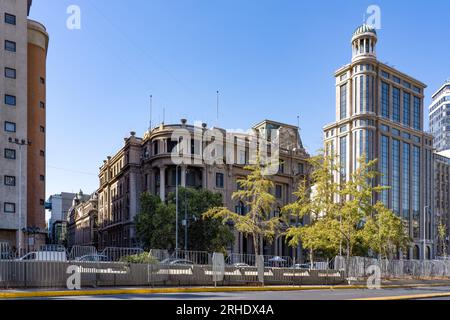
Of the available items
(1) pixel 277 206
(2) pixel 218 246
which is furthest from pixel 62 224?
(2) pixel 218 246

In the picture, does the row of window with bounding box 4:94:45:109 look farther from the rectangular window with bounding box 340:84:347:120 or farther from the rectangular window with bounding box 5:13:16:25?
the rectangular window with bounding box 340:84:347:120

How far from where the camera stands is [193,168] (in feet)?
241

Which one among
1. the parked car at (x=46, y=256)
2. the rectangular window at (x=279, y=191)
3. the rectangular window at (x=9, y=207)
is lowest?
the parked car at (x=46, y=256)

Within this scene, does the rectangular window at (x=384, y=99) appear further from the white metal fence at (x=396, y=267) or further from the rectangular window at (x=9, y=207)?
the rectangular window at (x=9, y=207)

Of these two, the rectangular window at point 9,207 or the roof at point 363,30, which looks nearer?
the rectangular window at point 9,207

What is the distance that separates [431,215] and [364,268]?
104 metres

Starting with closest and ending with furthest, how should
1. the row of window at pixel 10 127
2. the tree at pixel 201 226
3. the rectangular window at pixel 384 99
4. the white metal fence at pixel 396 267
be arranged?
the white metal fence at pixel 396 267 → the row of window at pixel 10 127 → the tree at pixel 201 226 → the rectangular window at pixel 384 99

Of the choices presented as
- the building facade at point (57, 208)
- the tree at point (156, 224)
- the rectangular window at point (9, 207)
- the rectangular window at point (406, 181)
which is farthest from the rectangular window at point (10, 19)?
the building facade at point (57, 208)

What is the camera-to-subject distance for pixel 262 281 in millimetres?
28656

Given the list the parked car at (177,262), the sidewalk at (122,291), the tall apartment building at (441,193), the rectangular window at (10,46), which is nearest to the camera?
the sidewalk at (122,291)

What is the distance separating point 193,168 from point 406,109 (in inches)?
3170

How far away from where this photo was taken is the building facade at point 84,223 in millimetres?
118669

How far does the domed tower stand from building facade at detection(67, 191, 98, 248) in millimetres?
80155

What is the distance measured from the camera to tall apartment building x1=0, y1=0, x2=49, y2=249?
52.4 meters
